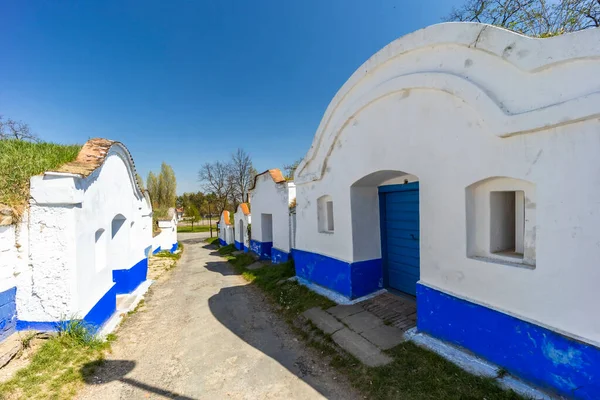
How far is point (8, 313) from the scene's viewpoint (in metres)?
4.14

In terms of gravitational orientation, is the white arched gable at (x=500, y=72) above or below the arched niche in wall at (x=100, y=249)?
above

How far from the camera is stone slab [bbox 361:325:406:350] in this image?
423 cm

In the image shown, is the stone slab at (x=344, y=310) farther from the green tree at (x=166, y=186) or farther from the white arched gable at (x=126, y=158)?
the green tree at (x=166, y=186)

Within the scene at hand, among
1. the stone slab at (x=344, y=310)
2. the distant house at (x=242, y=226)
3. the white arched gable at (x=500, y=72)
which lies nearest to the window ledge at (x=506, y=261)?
the white arched gable at (x=500, y=72)

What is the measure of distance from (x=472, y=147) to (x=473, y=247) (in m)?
1.31

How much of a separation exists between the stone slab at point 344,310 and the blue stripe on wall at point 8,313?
509 cm

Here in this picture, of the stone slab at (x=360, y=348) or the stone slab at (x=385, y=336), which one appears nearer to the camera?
the stone slab at (x=360, y=348)

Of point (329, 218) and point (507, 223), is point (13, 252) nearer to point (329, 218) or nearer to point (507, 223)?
point (329, 218)

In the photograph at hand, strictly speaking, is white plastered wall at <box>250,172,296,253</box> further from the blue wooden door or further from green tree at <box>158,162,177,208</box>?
green tree at <box>158,162,177,208</box>

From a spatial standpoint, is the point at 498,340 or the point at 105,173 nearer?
the point at 498,340

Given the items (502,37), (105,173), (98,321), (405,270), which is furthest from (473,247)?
(105,173)

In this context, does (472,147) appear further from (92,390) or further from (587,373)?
(92,390)

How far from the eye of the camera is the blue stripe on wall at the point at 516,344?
8.75 ft

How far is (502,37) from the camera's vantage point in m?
3.24
